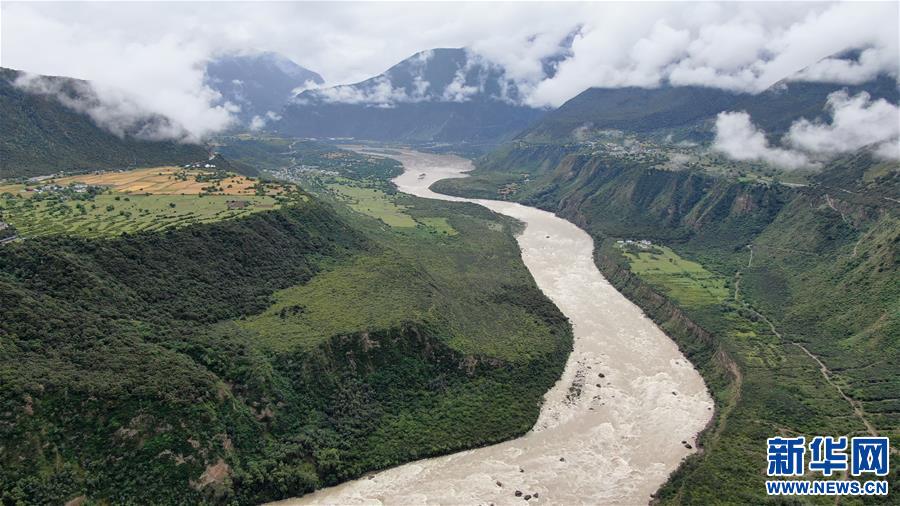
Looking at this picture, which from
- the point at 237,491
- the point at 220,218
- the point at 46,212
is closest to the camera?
the point at 237,491

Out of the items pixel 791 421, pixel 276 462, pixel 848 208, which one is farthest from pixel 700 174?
pixel 276 462

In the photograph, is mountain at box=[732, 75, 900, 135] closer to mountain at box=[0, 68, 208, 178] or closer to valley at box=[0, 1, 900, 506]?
valley at box=[0, 1, 900, 506]

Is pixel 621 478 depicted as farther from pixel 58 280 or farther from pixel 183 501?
pixel 58 280

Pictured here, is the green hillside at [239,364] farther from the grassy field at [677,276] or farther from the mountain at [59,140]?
the mountain at [59,140]

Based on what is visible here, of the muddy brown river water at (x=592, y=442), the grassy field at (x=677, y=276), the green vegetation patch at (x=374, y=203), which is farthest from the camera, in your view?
the green vegetation patch at (x=374, y=203)

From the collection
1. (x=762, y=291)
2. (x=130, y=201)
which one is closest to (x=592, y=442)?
(x=762, y=291)

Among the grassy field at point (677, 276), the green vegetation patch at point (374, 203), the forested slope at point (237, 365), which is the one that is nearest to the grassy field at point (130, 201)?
the forested slope at point (237, 365)
